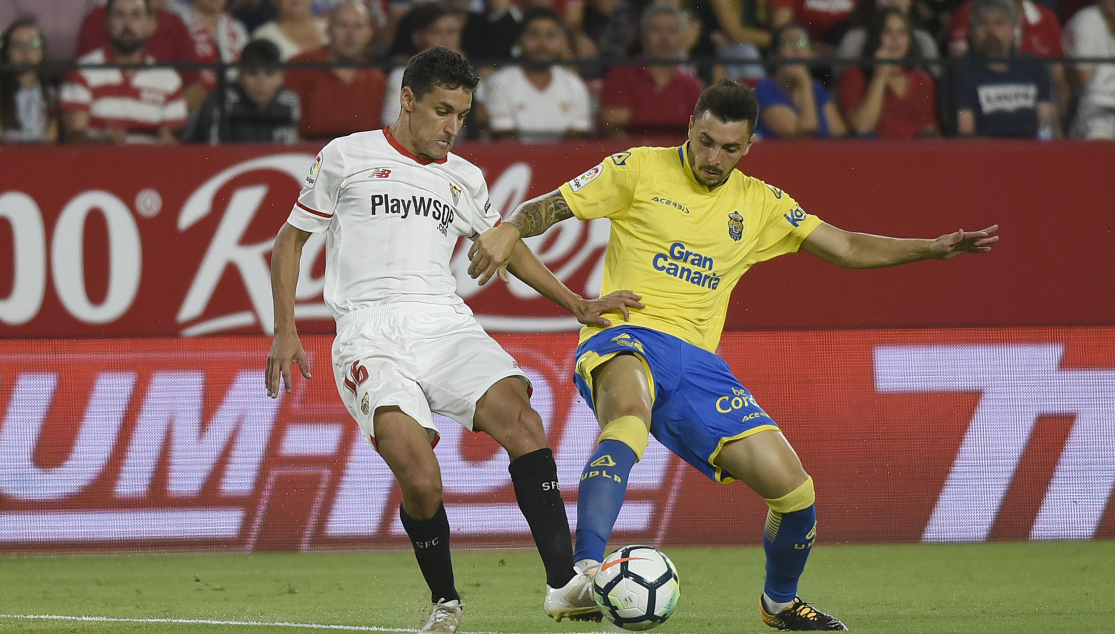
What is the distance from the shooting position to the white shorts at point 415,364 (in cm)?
476

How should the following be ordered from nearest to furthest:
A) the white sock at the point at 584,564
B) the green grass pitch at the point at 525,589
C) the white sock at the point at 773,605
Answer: the white sock at the point at 584,564 → the white sock at the point at 773,605 → the green grass pitch at the point at 525,589

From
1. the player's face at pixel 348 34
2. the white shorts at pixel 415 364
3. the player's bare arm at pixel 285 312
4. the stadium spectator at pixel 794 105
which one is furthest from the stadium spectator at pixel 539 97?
the white shorts at pixel 415 364

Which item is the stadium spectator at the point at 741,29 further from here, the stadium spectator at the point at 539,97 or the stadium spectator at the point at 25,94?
the stadium spectator at the point at 25,94

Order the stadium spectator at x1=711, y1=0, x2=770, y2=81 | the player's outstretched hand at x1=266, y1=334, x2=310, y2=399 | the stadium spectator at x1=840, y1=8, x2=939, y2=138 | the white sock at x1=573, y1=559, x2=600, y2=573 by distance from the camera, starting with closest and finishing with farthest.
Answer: the white sock at x1=573, y1=559, x2=600, y2=573, the player's outstretched hand at x1=266, y1=334, x2=310, y2=399, the stadium spectator at x1=840, y1=8, x2=939, y2=138, the stadium spectator at x1=711, y1=0, x2=770, y2=81

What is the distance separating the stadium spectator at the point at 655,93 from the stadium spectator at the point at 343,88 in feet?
5.07

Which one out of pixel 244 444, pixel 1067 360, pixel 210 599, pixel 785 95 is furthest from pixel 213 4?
pixel 1067 360

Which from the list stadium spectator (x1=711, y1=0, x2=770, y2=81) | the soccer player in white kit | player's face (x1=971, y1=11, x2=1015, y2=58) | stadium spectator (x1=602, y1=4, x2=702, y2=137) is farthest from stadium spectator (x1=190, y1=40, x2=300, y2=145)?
player's face (x1=971, y1=11, x2=1015, y2=58)

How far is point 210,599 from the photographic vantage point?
6262 mm

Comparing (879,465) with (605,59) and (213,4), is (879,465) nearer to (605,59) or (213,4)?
(605,59)

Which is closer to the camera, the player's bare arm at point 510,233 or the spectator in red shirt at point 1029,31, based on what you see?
the player's bare arm at point 510,233

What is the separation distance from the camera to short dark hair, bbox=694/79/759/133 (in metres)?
5.17

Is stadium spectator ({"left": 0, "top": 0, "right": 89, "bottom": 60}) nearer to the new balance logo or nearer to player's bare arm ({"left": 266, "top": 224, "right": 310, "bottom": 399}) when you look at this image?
player's bare arm ({"left": 266, "top": 224, "right": 310, "bottom": 399})

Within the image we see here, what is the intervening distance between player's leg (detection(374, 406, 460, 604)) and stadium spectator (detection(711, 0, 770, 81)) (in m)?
5.46

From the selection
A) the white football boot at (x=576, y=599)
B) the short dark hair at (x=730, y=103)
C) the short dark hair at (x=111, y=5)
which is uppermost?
the short dark hair at (x=730, y=103)
